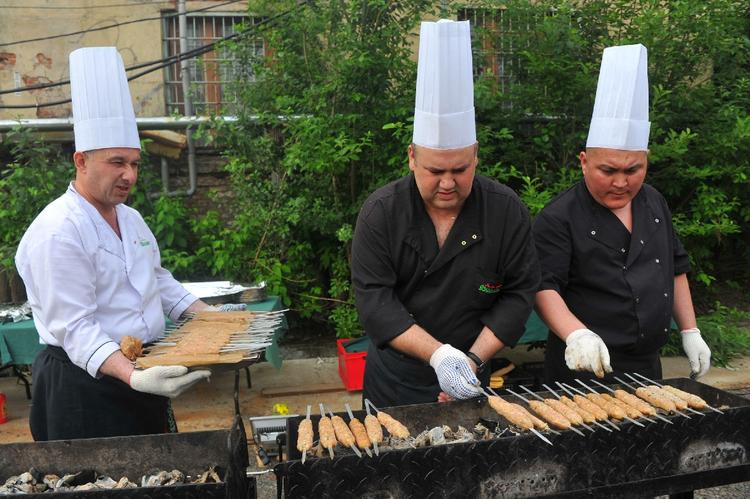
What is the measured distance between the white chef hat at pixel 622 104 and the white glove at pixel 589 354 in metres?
0.91

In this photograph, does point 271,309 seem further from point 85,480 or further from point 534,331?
point 85,480

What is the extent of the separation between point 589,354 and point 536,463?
0.65 meters

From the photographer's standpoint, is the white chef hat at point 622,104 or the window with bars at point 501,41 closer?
the white chef hat at point 622,104

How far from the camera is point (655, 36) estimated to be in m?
6.65

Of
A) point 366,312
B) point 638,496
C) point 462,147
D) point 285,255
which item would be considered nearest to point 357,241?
point 366,312

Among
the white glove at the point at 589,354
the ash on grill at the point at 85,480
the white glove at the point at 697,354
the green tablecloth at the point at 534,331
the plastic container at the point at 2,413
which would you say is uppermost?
the white glove at the point at 589,354

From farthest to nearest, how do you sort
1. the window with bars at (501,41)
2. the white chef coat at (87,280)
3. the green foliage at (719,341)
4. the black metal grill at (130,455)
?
the window with bars at (501,41) → the green foliage at (719,341) → the white chef coat at (87,280) → the black metal grill at (130,455)

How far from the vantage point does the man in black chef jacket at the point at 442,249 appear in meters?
2.68

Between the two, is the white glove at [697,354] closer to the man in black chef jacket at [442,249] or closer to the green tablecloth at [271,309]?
the man in black chef jacket at [442,249]

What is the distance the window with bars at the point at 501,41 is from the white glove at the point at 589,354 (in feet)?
15.7

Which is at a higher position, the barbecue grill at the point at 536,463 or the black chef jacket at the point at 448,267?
the black chef jacket at the point at 448,267

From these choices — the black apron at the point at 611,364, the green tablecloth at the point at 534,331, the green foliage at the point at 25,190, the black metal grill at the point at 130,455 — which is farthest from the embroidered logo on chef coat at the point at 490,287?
the green foliage at the point at 25,190

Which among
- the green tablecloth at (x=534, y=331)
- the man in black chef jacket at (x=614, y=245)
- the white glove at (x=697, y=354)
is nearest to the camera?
the man in black chef jacket at (x=614, y=245)

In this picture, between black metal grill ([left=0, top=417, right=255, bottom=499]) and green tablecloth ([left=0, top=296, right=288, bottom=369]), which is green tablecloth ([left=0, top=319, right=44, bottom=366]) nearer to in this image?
green tablecloth ([left=0, top=296, right=288, bottom=369])
